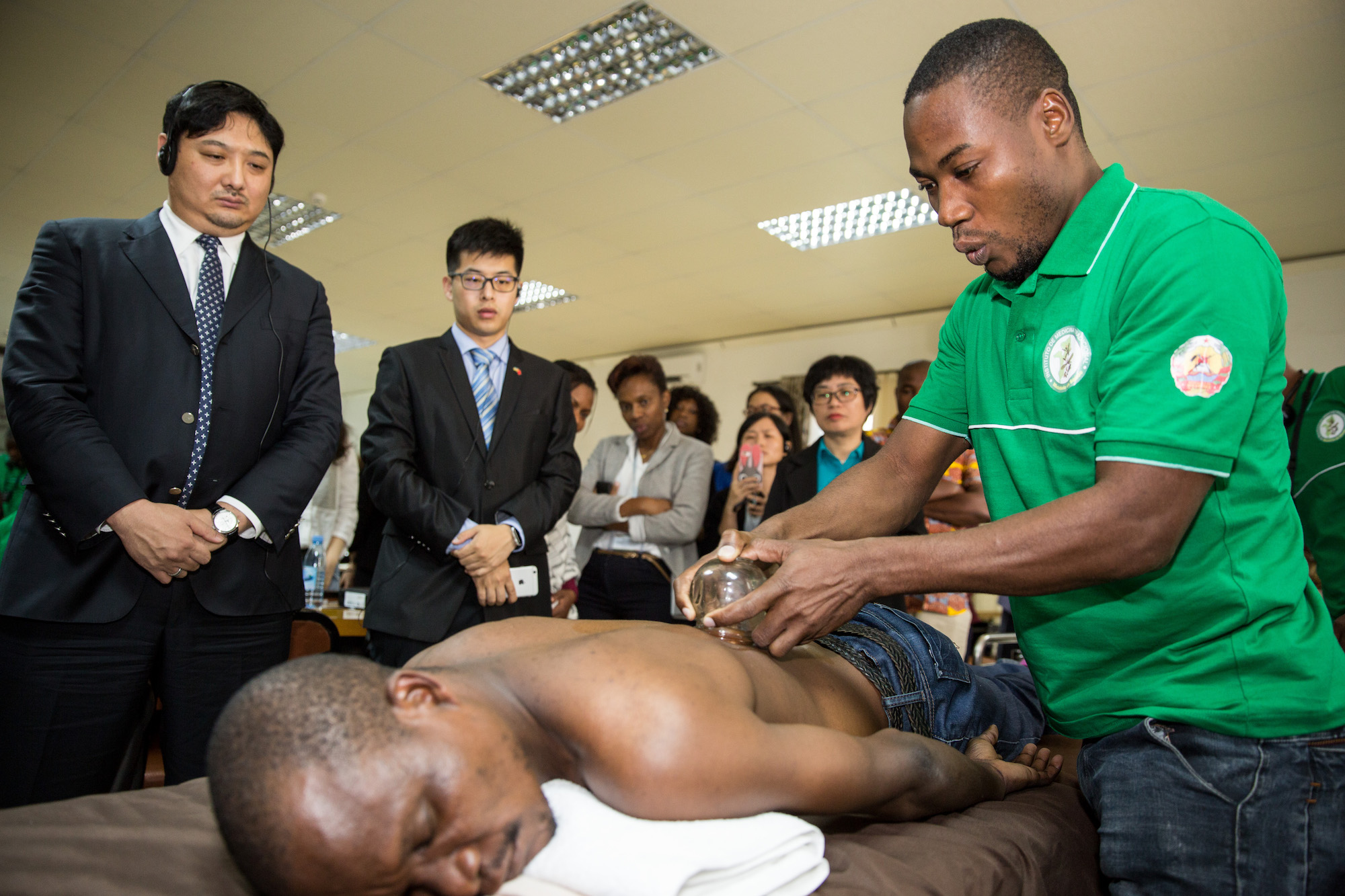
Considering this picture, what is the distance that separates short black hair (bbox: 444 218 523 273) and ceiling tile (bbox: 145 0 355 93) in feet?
7.37

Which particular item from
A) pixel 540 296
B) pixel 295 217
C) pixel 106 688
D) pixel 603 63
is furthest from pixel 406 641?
pixel 540 296

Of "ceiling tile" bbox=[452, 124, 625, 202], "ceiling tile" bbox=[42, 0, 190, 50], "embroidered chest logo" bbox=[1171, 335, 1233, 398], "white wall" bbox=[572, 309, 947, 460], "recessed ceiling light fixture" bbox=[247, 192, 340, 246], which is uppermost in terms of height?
"ceiling tile" bbox=[42, 0, 190, 50]

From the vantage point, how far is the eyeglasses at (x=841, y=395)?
369 centimetres

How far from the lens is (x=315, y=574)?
4.46 metres

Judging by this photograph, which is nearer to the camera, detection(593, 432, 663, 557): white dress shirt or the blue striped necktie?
the blue striped necktie

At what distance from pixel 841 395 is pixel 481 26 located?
2.72 meters

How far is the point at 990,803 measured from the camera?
153 cm

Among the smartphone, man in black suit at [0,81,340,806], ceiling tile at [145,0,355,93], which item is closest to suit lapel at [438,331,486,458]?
man in black suit at [0,81,340,806]

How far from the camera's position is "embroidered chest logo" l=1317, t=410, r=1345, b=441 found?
281 centimetres

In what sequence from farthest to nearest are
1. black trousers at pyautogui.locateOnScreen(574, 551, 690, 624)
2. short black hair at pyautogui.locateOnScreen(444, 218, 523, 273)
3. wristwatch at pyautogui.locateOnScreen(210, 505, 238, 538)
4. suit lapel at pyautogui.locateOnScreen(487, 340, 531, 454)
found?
black trousers at pyautogui.locateOnScreen(574, 551, 690, 624) < short black hair at pyautogui.locateOnScreen(444, 218, 523, 273) < suit lapel at pyautogui.locateOnScreen(487, 340, 531, 454) < wristwatch at pyautogui.locateOnScreen(210, 505, 238, 538)

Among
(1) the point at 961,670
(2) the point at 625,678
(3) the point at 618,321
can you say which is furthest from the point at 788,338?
(2) the point at 625,678

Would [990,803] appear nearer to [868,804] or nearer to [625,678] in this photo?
[868,804]

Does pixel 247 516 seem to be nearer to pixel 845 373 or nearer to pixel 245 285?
pixel 245 285

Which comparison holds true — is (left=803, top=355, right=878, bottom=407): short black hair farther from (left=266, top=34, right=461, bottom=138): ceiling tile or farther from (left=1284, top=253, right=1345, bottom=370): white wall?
(left=1284, top=253, right=1345, bottom=370): white wall
